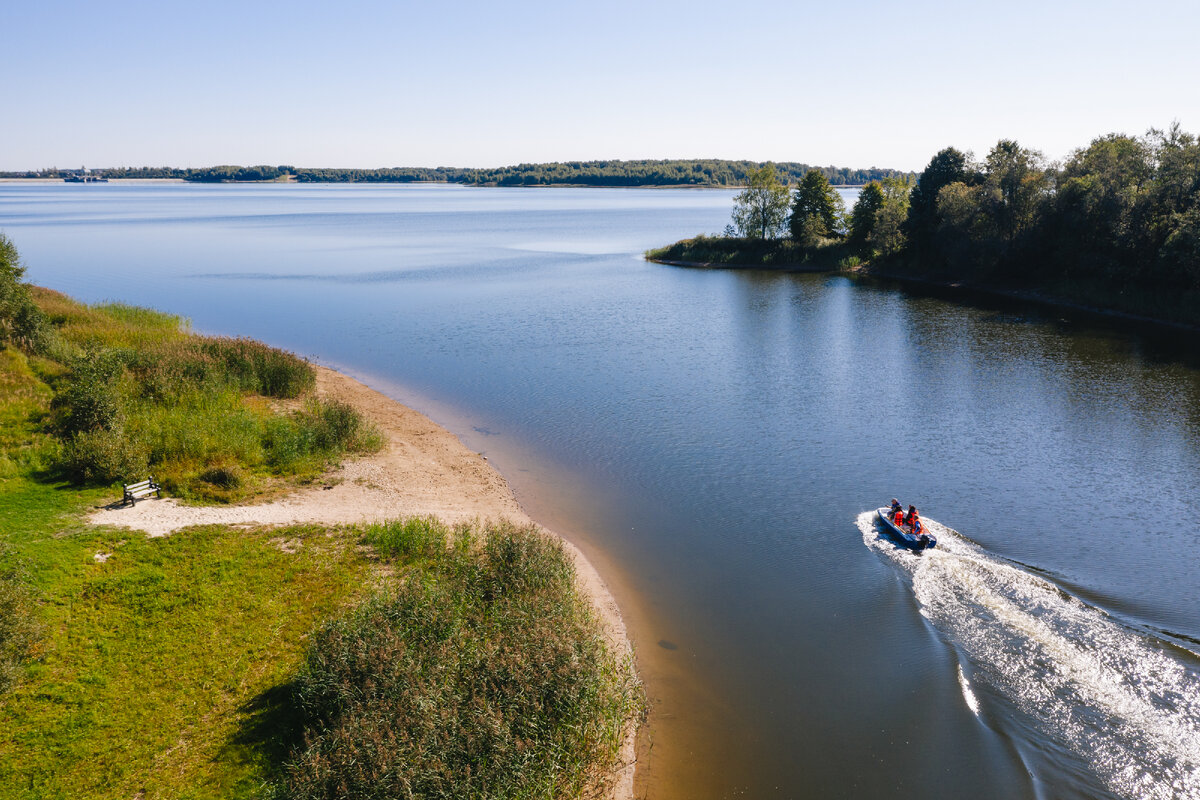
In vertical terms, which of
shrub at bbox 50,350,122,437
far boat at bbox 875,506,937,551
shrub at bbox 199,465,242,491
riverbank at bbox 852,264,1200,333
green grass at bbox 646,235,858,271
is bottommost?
far boat at bbox 875,506,937,551

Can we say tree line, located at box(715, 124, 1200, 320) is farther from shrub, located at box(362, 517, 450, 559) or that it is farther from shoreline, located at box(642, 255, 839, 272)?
shrub, located at box(362, 517, 450, 559)

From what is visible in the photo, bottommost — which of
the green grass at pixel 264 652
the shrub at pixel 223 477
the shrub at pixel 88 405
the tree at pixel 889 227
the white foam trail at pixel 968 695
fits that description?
the white foam trail at pixel 968 695

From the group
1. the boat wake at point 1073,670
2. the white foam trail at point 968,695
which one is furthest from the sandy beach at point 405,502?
the boat wake at point 1073,670

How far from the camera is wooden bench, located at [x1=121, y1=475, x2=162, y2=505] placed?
60.4 ft

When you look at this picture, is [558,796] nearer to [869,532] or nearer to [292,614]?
[292,614]

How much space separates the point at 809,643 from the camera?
15836 mm

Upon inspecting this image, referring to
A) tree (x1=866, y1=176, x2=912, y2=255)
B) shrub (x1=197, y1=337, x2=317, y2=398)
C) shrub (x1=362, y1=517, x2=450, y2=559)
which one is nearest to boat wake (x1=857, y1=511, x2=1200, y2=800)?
shrub (x1=362, y1=517, x2=450, y2=559)

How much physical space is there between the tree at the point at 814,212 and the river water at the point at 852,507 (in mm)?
24670

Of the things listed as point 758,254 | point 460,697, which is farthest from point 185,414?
point 758,254

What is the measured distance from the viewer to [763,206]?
3322 inches

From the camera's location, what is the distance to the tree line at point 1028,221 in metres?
46.8

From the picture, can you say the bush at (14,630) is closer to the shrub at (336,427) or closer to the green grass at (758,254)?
the shrub at (336,427)

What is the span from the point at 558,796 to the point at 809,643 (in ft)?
24.8

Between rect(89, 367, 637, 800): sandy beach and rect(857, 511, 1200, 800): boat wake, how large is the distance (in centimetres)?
795
